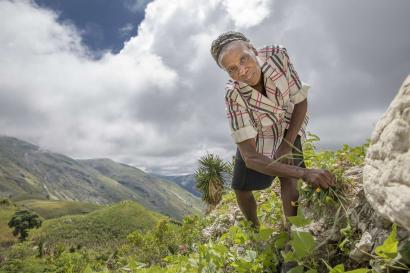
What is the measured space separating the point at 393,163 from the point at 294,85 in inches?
68.2

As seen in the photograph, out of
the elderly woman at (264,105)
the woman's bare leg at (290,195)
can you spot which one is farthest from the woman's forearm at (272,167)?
the woman's bare leg at (290,195)

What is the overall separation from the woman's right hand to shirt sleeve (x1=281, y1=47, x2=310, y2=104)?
0.95m

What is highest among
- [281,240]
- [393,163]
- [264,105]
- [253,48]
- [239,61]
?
[253,48]

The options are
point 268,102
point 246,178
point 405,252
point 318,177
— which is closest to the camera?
point 405,252

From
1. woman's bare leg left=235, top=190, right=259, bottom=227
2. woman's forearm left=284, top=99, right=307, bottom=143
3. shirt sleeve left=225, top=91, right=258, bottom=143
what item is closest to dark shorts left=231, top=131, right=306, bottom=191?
woman's bare leg left=235, top=190, right=259, bottom=227

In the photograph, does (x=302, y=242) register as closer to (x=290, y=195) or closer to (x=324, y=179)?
(x=324, y=179)

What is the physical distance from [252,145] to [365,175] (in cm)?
114

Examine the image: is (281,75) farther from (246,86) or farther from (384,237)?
(384,237)

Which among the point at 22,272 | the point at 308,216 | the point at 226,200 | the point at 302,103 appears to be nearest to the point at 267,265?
the point at 308,216

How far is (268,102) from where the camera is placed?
3596 mm

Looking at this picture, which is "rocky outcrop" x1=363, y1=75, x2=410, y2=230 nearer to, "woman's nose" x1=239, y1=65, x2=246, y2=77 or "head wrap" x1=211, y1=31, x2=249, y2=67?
"woman's nose" x1=239, y1=65, x2=246, y2=77

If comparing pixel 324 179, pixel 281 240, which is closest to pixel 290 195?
pixel 281 240

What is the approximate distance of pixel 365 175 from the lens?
2553mm

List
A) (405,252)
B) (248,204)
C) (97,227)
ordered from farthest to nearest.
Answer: (97,227)
(248,204)
(405,252)
